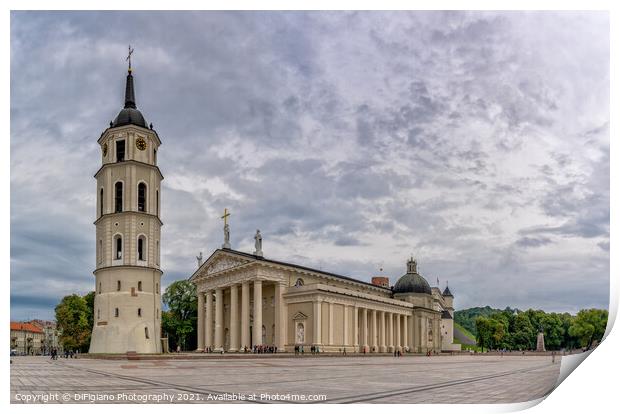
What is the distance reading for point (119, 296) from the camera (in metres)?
26.5

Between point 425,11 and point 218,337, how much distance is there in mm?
43631

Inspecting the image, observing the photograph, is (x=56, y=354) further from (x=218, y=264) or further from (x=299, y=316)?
(x=218, y=264)

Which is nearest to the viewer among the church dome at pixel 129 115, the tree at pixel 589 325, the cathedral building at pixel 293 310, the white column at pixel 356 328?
the church dome at pixel 129 115

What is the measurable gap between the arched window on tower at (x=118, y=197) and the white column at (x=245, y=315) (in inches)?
1082

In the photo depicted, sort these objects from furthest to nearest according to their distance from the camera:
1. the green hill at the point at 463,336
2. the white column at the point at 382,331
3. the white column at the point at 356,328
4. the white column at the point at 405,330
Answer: the white column at the point at 405,330 < the white column at the point at 382,331 < the white column at the point at 356,328 < the green hill at the point at 463,336

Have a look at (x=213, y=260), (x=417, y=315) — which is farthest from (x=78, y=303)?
(x=417, y=315)

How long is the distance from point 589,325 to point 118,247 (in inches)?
668

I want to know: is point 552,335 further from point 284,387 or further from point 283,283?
point 283,283

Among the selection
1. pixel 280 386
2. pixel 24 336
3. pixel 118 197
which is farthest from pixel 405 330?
pixel 280 386

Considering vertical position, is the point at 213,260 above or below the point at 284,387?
above

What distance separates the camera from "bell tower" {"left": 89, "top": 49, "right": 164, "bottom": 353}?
21.3m

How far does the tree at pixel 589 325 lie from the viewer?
698 inches

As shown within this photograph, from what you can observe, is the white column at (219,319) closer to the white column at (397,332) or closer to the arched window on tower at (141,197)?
the white column at (397,332)

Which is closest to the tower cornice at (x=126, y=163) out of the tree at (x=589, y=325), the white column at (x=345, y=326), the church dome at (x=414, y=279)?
the church dome at (x=414, y=279)
